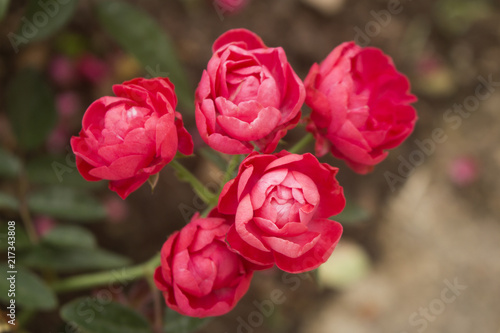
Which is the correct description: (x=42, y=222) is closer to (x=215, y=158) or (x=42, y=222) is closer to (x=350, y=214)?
(x=215, y=158)

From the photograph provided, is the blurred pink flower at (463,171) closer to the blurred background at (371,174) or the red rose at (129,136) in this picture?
the blurred background at (371,174)

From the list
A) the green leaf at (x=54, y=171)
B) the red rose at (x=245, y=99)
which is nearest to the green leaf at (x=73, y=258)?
the green leaf at (x=54, y=171)

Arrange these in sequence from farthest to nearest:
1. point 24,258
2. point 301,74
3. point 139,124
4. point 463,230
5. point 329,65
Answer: point 463,230 → point 301,74 → point 24,258 → point 329,65 → point 139,124

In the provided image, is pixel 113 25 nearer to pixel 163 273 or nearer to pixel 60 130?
pixel 60 130

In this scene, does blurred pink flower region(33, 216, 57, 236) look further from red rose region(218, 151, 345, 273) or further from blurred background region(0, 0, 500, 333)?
red rose region(218, 151, 345, 273)

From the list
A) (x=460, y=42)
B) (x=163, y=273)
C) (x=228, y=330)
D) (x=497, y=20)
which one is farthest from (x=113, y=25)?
(x=497, y=20)
